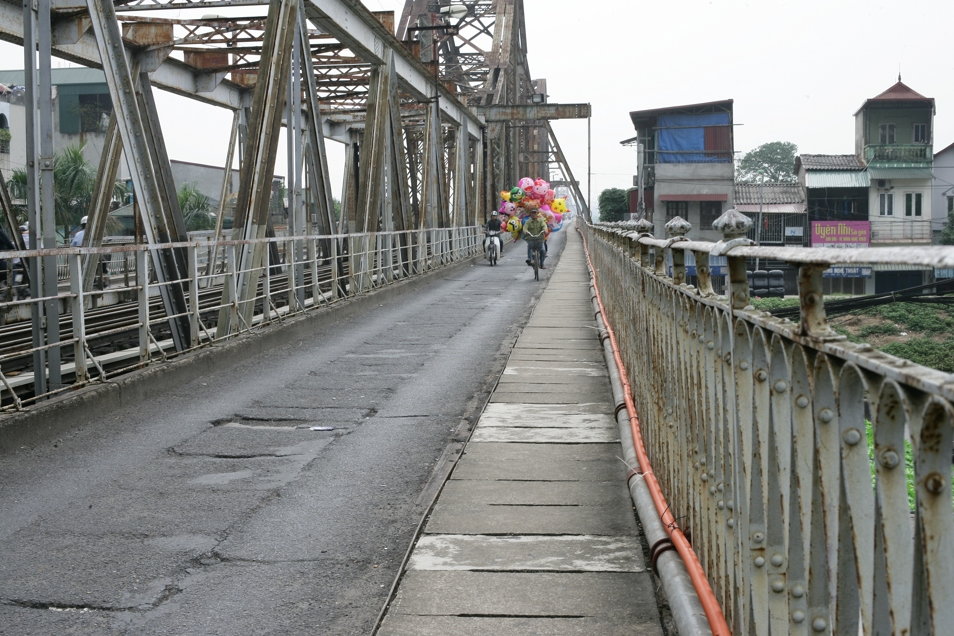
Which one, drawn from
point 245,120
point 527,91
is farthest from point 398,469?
point 527,91

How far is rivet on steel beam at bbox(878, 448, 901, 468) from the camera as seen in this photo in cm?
144

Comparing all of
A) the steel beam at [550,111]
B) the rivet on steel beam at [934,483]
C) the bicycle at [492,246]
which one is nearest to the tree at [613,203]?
the steel beam at [550,111]

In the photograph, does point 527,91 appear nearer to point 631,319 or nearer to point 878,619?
point 631,319

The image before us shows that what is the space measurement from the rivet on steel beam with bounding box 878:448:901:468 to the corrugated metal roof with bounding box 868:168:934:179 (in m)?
43.1

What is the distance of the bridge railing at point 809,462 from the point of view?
4.38ft

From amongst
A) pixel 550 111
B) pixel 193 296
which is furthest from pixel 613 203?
pixel 193 296

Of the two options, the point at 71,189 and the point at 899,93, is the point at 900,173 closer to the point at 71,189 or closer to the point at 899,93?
the point at 899,93

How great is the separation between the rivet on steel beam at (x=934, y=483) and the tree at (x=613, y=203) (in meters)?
67.6

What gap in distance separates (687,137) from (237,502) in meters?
46.1

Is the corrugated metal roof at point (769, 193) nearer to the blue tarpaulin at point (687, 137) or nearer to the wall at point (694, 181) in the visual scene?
the wall at point (694, 181)

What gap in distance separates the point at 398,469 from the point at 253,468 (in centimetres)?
82

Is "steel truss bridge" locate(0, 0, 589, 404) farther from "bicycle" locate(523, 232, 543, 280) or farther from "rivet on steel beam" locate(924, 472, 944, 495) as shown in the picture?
"rivet on steel beam" locate(924, 472, 944, 495)

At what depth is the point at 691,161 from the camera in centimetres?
4822

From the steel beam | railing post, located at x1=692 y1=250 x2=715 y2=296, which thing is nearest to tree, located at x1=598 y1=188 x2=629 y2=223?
the steel beam
